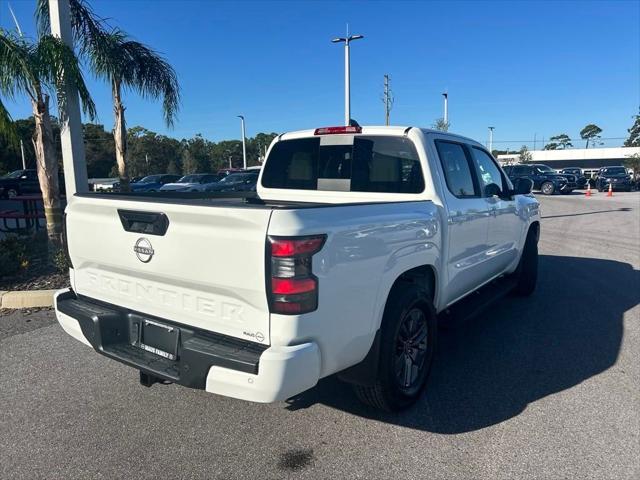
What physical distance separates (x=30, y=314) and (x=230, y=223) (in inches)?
168

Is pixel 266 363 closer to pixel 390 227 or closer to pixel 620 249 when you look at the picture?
pixel 390 227

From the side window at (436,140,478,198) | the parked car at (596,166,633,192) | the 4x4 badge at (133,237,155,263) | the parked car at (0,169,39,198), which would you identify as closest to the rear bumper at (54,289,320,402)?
the 4x4 badge at (133,237,155,263)

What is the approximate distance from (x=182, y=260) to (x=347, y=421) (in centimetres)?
161

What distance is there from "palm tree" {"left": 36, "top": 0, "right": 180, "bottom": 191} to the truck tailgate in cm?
661

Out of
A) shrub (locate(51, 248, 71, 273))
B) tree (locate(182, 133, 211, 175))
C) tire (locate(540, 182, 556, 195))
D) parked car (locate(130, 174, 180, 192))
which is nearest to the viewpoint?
shrub (locate(51, 248, 71, 273))

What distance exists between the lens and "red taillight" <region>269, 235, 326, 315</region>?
236 centimetres

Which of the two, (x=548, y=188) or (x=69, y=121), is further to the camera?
(x=548, y=188)

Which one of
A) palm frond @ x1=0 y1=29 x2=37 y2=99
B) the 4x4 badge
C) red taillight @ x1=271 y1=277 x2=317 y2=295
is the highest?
palm frond @ x1=0 y1=29 x2=37 y2=99

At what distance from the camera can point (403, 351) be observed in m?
3.37

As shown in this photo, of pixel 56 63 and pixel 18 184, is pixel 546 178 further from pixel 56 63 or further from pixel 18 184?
pixel 18 184

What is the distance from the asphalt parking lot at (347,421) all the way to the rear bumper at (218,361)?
1.90ft

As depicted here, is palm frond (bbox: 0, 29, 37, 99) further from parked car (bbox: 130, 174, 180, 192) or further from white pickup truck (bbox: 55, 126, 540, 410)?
parked car (bbox: 130, 174, 180, 192)

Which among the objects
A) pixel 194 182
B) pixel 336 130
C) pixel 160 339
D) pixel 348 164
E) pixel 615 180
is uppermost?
pixel 336 130

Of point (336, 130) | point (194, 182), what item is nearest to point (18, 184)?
point (194, 182)
